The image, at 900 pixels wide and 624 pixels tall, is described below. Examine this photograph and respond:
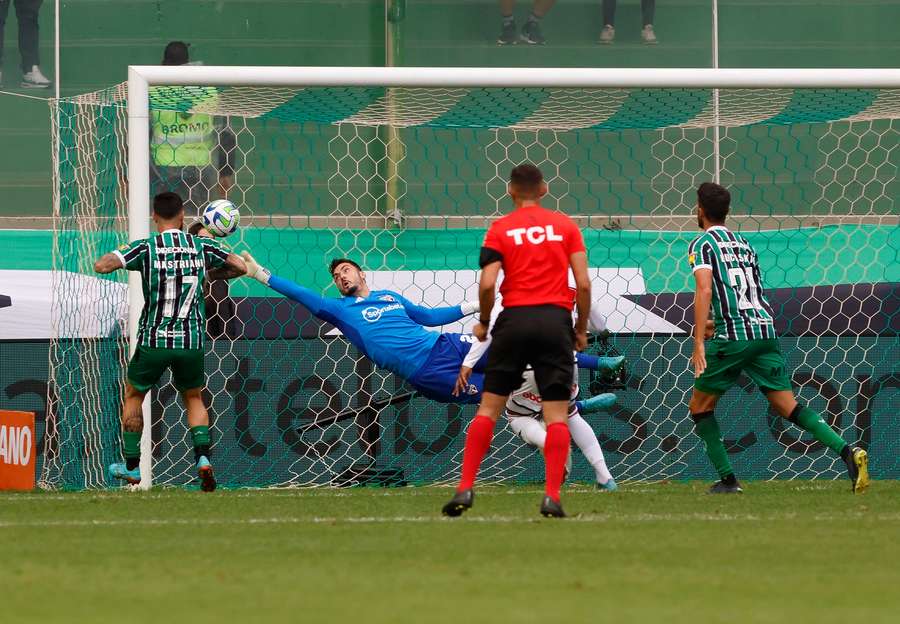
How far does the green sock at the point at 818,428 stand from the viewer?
867 centimetres

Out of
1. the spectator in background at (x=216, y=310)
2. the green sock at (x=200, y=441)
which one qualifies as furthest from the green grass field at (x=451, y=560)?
the spectator in background at (x=216, y=310)

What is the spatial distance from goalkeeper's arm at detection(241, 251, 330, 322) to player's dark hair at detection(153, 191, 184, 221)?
1.90ft

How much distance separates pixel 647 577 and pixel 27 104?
980 centimetres

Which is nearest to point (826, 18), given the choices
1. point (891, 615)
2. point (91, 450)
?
point (91, 450)

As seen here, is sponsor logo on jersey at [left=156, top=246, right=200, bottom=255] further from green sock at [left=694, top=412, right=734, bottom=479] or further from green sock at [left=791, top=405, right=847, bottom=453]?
green sock at [left=791, top=405, right=847, bottom=453]

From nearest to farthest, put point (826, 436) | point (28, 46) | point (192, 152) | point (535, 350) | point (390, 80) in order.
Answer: point (535, 350) → point (826, 436) → point (390, 80) → point (192, 152) → point (28, 46)

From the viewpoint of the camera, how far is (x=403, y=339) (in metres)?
10.2

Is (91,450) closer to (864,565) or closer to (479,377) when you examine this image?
(479,377)

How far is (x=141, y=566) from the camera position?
5.60 metres

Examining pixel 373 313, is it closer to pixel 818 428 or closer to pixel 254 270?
pixel 254 270

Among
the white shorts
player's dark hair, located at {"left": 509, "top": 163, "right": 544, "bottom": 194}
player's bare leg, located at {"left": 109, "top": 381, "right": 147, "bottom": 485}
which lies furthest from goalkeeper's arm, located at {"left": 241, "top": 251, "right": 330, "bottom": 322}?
player's dark hair, located at {"left": 509, "top": 163, "right": 544, "bottom": 194}

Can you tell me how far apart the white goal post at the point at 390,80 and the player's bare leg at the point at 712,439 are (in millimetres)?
2512

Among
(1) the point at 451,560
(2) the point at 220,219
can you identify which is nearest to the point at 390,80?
(2) the point at 220,219

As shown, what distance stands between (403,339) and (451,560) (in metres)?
4.60
